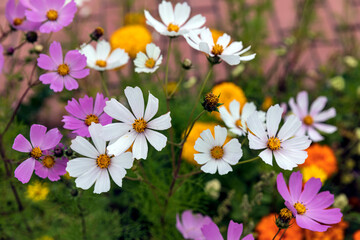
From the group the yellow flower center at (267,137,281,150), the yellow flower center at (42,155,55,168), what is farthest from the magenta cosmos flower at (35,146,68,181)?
the yellow flower center at (267,137,281,150)

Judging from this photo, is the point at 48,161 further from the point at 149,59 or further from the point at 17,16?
the point at 17,16

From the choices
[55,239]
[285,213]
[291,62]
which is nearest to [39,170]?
[285,213]

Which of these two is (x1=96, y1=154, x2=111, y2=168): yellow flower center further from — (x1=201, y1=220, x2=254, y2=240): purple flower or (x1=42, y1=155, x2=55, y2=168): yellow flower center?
(x1=201, y1=220, x2=254, y2=240): purple flower

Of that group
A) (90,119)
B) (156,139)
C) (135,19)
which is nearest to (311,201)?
(156,139)

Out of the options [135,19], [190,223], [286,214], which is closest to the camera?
[286,214]

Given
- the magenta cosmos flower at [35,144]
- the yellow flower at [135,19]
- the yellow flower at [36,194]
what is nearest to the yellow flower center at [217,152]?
the magenta cosmos flower at [35,144]

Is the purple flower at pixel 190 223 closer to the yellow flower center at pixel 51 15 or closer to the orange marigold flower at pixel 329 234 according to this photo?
the orange marigold flower at pixel 329 234

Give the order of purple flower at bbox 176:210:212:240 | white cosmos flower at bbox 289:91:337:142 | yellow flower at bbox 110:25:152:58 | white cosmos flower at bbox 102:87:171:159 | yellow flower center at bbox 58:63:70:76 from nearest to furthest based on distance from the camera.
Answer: white cosmos flower at bbox 102:87:171:159 → yellow flower center at bbox 58:63:70:76 → purple flower at bbox 176:210:212:240 → white cosmos flower at bbox 289:91:337:142 → yellow flower at bbox 110:25:152:58
